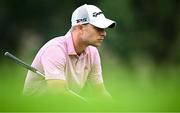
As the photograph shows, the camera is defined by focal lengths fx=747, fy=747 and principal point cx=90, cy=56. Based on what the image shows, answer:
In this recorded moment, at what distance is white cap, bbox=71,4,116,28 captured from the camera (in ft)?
12.2

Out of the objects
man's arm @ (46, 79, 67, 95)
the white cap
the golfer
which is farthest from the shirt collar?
man's arm @ (46, 79, 67, 95)

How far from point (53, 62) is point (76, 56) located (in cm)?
24

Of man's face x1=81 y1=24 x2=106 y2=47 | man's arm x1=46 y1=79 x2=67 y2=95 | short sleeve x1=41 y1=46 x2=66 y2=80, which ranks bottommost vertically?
man's arm x1=46 y1=79 x2=67 y2=95

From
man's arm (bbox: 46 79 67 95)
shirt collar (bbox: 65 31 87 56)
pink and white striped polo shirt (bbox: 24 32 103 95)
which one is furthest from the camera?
shirt collar (bbox: 65 31 87 56)

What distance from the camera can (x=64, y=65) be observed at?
11.8 ft

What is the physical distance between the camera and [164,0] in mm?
12188

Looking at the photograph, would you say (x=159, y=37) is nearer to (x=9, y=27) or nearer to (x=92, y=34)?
(x=9, y=27)

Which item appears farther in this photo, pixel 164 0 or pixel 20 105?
pixel 164 0

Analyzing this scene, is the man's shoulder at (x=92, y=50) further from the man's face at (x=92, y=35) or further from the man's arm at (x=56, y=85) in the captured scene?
the man's arm at (x=56, y=85)

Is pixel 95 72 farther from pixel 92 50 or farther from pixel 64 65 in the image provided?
pixel 64 65

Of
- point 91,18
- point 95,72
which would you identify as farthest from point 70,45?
point 95,72

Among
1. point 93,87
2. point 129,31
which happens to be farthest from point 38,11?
point 93,87

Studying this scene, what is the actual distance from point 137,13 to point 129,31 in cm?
34

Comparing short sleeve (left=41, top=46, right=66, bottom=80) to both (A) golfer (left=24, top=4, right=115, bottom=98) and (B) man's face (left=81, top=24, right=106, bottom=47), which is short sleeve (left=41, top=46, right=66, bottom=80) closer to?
(A) golfer (left=24, top=4, right=115, bottom=98)
